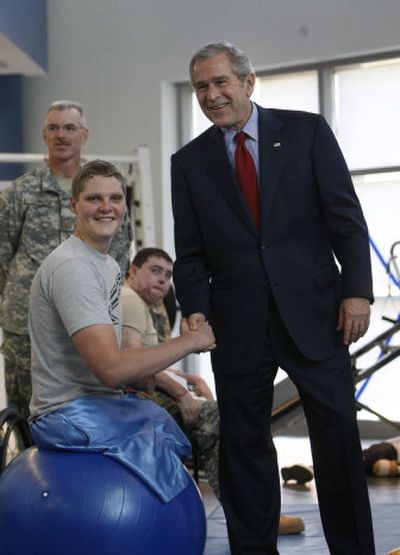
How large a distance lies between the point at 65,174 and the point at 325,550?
5.39 feet

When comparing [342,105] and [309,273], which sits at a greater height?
[342,105]

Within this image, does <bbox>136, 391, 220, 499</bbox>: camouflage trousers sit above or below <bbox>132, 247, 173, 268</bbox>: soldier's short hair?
below

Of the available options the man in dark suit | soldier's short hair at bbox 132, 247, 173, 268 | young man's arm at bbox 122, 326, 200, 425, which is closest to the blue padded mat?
young man's arm at bbox 122, 326, 200, 425

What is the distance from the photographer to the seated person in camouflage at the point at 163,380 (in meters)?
3.54

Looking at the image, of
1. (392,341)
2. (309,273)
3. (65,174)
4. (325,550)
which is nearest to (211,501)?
(325,550)

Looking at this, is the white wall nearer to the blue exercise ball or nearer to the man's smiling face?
the man's smiling face

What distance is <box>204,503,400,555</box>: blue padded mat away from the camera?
307 cm

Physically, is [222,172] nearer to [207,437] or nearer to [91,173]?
[91,173]


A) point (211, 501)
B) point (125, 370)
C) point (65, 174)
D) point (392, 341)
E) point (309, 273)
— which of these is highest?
point (65, 174)

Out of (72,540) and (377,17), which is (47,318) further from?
(377,17)

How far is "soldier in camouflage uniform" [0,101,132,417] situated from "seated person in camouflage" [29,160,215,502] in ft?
3.02

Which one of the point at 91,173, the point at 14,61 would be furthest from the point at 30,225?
the point at 14,61

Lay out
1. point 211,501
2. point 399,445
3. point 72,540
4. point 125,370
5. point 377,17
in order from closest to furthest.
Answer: point 72,540 < point 125,370 < point 211,501 < point 399,445 < point 377,17

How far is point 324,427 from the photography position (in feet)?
7.93
